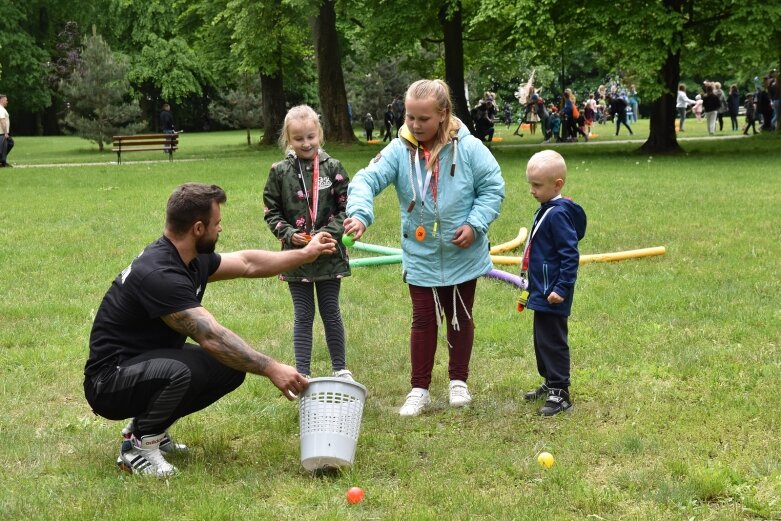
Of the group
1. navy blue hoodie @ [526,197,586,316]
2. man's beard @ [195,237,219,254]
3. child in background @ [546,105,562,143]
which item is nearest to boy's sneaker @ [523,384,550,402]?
navy blue hoodie @ [526,197,586,316]

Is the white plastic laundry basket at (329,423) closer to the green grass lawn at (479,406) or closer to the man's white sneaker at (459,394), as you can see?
the green grass lawn at (479,406)

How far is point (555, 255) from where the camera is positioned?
514 cm

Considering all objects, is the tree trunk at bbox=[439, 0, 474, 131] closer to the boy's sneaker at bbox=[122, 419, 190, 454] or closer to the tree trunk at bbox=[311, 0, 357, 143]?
the tree trunk at bbox=[311, 0, 357, 143]

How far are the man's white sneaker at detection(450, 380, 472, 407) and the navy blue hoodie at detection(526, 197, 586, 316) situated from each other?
25.2 inches

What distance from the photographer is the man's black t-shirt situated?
4.27m

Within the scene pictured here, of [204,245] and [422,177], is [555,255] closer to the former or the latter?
[422,177]

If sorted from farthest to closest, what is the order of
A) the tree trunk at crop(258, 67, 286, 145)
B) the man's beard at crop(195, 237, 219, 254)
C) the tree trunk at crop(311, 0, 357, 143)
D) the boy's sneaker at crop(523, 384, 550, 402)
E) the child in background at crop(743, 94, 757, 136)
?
the tree trunk at crop(258, 67, 286, 145) → the child in background at crop(743, 94, 757, 136) → the tree trunk at crop(311, 0, 357, 143) → the boy's sneaker at crop(523, 384, 550, 402) → the man's beard at crop(195, 237, 219, 254)

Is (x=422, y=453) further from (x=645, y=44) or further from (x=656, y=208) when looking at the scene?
(x=645, y=44)

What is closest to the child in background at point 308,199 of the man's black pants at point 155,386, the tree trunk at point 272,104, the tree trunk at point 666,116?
the man's black pants at point 155,386

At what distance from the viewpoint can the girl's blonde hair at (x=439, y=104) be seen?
5.02 metres

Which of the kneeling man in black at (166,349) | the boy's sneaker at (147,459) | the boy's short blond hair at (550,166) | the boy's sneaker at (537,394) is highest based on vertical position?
the boy's short blond hair at (550,166)

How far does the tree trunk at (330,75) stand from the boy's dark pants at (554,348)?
74.6 ft

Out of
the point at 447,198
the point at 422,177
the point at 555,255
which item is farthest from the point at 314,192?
the point at 555,255

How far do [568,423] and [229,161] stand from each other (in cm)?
1966
